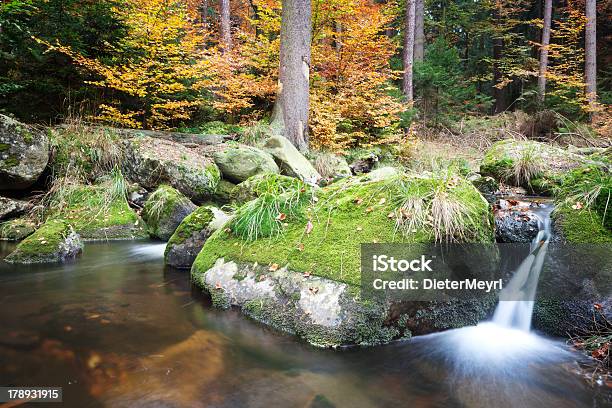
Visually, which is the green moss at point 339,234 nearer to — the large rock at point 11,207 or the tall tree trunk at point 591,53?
the large rock at point 11,207

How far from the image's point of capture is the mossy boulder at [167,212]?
22.1 ft

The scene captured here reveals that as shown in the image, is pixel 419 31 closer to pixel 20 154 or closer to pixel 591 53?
pixel 591 53

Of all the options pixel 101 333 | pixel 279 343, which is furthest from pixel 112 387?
pixel 279 343

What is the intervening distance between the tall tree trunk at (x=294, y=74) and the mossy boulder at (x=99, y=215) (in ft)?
15.1

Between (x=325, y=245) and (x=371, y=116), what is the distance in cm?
948

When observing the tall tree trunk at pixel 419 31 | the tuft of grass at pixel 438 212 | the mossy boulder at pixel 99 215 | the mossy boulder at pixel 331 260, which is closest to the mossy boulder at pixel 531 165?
the mossy boulder at pixel 331 260

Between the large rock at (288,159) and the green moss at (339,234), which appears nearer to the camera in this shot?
the green moss at (339,234)

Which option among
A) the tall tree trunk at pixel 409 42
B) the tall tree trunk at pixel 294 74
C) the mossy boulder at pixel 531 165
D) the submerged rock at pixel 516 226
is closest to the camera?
the submerged rock at pixel 516 226

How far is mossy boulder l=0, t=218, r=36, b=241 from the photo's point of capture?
20.9 feet

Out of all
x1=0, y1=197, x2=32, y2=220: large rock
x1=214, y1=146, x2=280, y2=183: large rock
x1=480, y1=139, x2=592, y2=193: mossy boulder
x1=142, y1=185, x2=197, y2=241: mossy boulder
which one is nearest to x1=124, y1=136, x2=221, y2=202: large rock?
x1=214, y1=146, x2=280, y2=183: large rock

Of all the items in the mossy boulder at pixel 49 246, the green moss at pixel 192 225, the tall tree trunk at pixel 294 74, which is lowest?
the mossy boulder at pixel 49 246

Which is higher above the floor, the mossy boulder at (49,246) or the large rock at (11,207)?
the large rock at (11,207)

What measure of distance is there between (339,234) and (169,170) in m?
5.34

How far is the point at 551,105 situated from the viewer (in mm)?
16297
